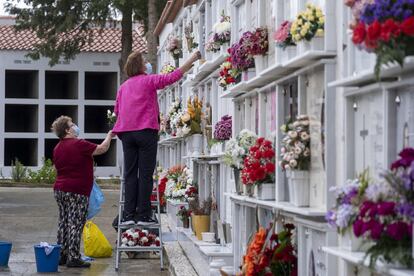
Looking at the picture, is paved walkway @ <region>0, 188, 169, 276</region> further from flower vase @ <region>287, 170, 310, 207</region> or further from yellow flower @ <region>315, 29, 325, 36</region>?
yellow flower @ <region>315, 29, 325, 36</region>

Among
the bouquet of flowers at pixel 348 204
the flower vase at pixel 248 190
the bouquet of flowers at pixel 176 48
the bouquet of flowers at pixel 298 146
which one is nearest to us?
the bouquet of flowers at pixel 348 204

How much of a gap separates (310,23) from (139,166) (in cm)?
540

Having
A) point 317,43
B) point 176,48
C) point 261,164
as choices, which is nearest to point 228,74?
point 261,164

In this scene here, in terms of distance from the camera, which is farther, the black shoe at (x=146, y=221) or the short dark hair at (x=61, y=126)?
the short dark hair at (x=61, y=126)

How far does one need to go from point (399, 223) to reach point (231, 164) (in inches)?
138

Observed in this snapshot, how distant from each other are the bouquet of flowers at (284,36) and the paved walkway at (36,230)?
5.12 meters

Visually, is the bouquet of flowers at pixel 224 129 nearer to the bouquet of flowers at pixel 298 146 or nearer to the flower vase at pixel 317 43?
the bouquet of flowers at pixel 298 146

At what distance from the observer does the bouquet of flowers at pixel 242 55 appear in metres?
6.78

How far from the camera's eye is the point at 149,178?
396 inches

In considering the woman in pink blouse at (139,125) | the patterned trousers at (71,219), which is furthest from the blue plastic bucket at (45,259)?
the woman in pink blouse at (139,125)

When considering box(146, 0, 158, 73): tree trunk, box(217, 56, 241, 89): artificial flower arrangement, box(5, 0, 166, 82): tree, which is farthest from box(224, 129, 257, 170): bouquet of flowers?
box(5, 0, 166, 82): tree

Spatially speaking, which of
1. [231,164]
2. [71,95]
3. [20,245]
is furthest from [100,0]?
[231,164]

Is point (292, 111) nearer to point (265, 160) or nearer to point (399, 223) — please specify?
point (265, 160)

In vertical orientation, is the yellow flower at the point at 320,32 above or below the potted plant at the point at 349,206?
above
